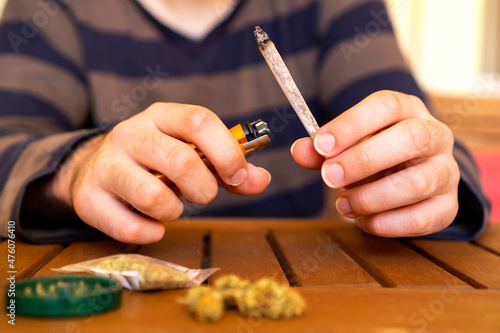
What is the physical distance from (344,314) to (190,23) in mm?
1108

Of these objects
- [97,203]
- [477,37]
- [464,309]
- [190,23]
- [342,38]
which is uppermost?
[477,37]

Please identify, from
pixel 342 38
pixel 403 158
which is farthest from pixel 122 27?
pixel 403 158

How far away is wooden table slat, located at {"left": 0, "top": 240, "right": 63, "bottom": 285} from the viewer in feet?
1.87

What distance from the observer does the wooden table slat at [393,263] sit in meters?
0.55

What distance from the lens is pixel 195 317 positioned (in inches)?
16.0

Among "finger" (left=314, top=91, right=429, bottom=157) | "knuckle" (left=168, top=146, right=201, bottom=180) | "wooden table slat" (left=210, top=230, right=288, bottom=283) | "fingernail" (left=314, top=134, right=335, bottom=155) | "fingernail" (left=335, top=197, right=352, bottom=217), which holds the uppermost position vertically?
"finger" (left=314, top=91, right=429, bottom=157)

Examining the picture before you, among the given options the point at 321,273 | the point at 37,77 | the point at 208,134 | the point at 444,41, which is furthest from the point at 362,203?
the point at 444,41

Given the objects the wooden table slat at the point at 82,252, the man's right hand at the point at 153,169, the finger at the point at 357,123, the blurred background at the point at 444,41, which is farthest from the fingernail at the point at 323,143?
the blurred background at the point at 444,41

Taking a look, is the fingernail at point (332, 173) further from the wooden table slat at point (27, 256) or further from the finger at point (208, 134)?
the wooden table slat at point (27, 256)

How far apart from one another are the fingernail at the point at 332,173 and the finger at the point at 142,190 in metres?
0.21

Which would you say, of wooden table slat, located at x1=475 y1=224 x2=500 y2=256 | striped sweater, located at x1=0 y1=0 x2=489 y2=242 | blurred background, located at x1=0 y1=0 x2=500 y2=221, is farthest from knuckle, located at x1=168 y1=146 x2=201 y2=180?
blurred background, located at x1=0 y1=0 x2=500 y2=221

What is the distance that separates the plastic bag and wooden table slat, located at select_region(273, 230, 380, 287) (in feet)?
0.43

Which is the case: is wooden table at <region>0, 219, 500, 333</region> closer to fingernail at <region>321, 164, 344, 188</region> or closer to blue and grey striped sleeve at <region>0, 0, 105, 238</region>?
fingernail at <region>321, 164, 344, 188</region>

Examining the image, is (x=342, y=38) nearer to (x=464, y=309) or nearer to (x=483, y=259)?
(x=483, y=259)
